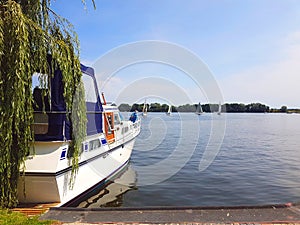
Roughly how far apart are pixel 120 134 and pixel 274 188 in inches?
277

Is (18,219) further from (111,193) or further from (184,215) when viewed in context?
(111,193)

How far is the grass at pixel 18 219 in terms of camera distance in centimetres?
478

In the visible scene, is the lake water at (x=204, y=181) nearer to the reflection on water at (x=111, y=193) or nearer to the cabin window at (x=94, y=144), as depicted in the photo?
the reflection on water at (x=111, y=193)

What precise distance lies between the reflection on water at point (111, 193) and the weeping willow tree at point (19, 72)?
2.73 meters

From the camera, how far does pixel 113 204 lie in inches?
356

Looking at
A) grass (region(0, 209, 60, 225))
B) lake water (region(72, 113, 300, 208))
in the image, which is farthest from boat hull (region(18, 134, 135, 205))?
grass (region(0, 209, 60, 225))

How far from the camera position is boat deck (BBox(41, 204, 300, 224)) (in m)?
4.73

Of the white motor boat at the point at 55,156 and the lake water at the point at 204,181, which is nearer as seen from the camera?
the white motor boat at the point at 55,156

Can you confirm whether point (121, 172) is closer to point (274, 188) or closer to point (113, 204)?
point (113, 204)

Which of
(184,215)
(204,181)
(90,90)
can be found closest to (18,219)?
(184,215)

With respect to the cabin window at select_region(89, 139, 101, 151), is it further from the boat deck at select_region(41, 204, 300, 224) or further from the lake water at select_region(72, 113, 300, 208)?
the boat deck at select_region(41, 204, 300, 224)

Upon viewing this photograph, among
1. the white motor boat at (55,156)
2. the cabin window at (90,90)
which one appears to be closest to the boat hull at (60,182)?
the white motor boat at (55,156)

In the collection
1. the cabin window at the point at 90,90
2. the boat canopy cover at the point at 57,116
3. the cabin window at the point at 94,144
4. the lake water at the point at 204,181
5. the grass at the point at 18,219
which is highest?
the cabin window at the point at 90,90

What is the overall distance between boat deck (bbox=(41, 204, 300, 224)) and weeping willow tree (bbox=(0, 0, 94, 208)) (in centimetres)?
142
